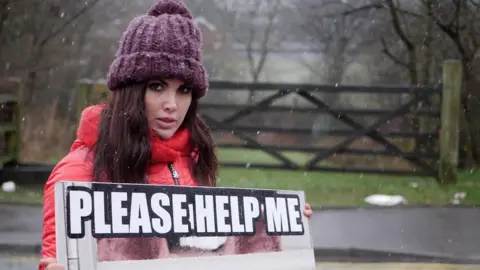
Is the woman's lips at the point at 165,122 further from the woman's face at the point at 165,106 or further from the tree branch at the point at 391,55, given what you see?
the tree branch at the point at 391,55

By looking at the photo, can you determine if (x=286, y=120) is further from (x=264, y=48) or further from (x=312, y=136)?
(x=264, y=48)

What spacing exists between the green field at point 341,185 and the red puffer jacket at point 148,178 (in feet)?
22.9

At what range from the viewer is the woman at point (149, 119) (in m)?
2.46

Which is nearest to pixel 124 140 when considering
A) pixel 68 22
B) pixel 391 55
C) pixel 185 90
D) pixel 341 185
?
pixel 185 90

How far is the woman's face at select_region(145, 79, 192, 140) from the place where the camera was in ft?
8.45

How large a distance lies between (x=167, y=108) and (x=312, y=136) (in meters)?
10.5

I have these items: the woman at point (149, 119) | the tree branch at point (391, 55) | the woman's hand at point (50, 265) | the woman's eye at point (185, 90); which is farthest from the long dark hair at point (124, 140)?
the tree branch at point (391, 55)

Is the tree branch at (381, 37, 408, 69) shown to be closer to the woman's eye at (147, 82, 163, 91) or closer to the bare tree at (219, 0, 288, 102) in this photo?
the bare tree at (219, 0, 288, 102)

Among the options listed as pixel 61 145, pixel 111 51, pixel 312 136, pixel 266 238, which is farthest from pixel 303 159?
pixel 266 238

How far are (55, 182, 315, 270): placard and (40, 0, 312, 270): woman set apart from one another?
0.02 metres

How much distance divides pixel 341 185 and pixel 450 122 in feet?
5.62

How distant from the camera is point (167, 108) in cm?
257

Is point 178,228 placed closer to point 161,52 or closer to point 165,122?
point 165,122

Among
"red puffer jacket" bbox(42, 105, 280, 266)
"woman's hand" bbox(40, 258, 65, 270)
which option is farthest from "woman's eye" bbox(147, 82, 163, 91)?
"woman's hand" bbox(40, 258, 65, 270)
